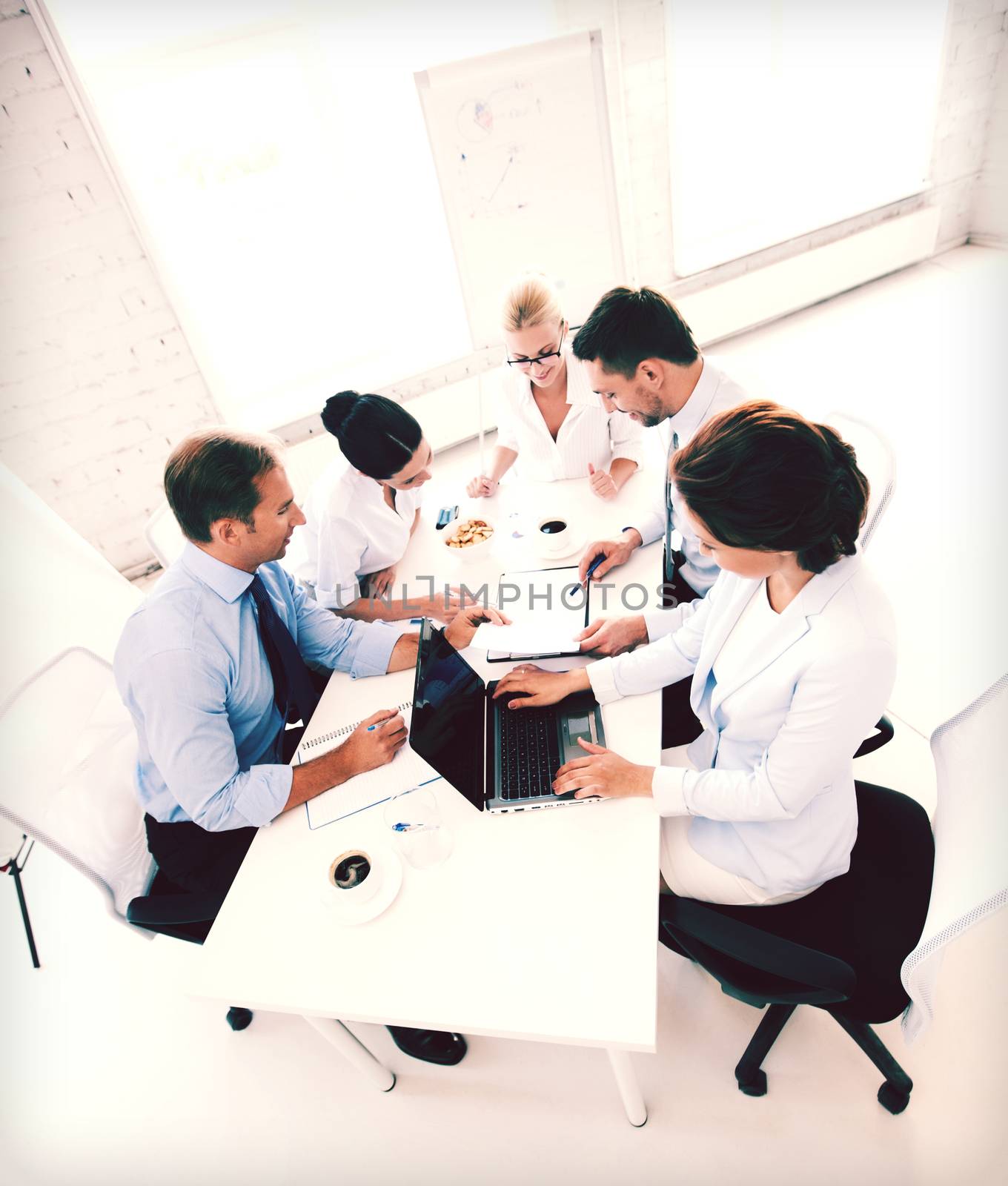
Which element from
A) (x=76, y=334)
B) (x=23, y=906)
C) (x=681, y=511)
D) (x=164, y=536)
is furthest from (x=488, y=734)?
(x=76, y=334)

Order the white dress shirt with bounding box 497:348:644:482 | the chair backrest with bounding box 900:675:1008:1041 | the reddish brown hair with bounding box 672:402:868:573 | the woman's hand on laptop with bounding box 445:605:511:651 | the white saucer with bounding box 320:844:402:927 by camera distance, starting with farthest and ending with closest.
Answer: the white dress shirt with bounding box 497:348:644:482
the woman's hand on laptop with bounding box 445:605:511:651
the white saucer with bounding box 320:844:402:927
the reddish brown hair with bounding box 672:402:868:573
the chair backrest with bounding box 900:675:1008:1041

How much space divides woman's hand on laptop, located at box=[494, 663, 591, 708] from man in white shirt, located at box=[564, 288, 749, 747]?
12 centimetres

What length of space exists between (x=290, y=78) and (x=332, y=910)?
399cm

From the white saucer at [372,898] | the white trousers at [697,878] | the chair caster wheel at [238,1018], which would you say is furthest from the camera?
the chair caster wheel at [238,1018]

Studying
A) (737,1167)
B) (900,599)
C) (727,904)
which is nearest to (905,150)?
(900,599)

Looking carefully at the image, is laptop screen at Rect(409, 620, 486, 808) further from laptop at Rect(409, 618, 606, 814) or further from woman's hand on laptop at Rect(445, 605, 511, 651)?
woman's hand on laptop at Rect(445, 605, 511, 651)

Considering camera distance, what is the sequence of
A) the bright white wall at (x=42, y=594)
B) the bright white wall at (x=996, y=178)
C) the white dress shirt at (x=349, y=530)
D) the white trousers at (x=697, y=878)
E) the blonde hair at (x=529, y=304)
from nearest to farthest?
the white trousers at (x=697, y=878) → the white dress shirt at (x=349, y=530) → the blonde hair at (x=529, y=304) → the bright white wall at (x=42, y=594) → the bright white wall at (x=996, y=178)

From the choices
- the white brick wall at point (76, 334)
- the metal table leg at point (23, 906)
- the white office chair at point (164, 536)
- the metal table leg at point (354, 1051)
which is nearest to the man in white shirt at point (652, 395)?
the metal table leg at point (354, 1051)

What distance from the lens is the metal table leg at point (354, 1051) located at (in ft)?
4.31

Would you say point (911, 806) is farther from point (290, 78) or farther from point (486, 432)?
point (290, 78)

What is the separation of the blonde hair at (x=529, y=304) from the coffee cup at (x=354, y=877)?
1591 millimetres

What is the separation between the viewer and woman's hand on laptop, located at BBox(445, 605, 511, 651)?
162 centimetres

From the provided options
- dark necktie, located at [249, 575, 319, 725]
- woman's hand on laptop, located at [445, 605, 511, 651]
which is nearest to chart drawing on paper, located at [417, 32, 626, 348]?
woman's hand on laptop, located at [445, 605, 511, 651]

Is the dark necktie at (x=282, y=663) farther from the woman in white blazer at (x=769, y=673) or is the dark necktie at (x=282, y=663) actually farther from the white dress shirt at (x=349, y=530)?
the woman in white blazer at (x=769, y=673)
